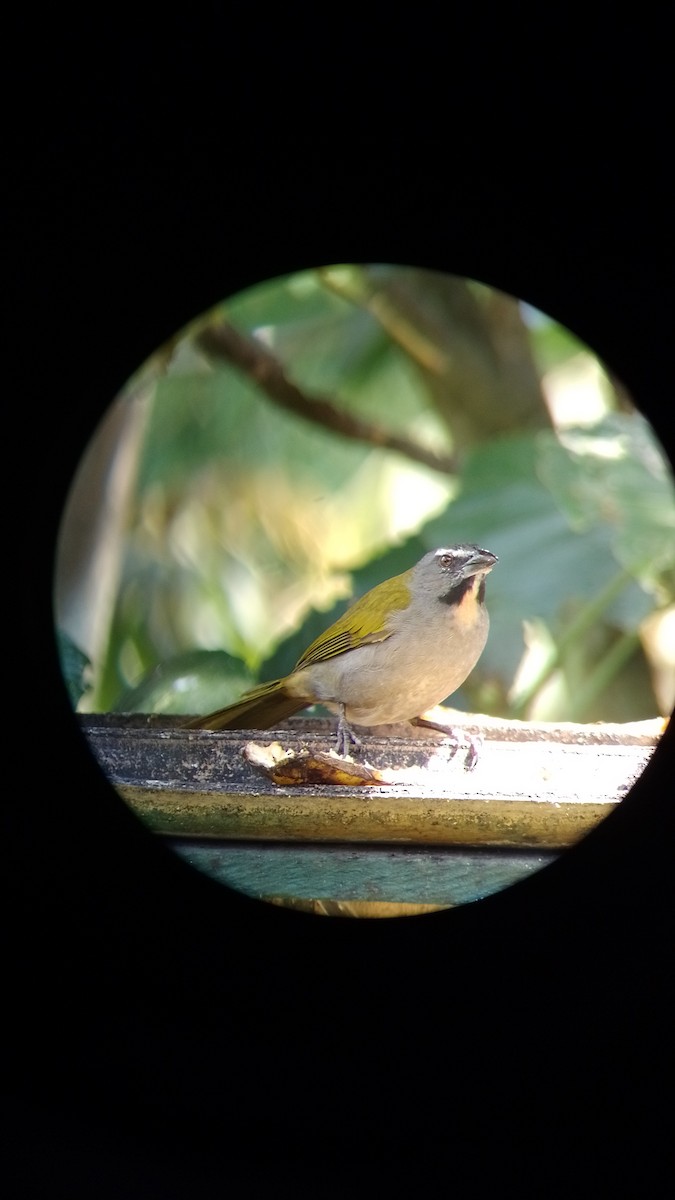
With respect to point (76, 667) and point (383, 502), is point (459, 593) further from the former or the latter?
point (383, 502)

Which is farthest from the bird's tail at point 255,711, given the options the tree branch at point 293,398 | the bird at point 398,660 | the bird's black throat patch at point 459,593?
the tree branch at point 293,398

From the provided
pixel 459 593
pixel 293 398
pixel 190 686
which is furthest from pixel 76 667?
pixel 293 398

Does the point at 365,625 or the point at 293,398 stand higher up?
the point at 293,398

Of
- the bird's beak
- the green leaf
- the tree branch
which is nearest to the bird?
the bird's beak

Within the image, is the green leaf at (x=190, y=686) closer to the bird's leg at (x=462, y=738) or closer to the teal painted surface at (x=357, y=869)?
the bird's leg at (x=462, y=738)

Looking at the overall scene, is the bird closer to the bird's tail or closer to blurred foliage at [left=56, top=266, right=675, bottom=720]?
the bird's tail

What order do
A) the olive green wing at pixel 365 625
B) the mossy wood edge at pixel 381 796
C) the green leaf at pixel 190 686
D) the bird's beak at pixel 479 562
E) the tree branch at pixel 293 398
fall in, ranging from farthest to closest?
the tree branch at pixel 293 398 < the green leaf at pixel 190 686 < the olive green wing at pixel 365 625 < the bird's beak at pixel 479 562 < the mossy wood edge at pixel 381 796
